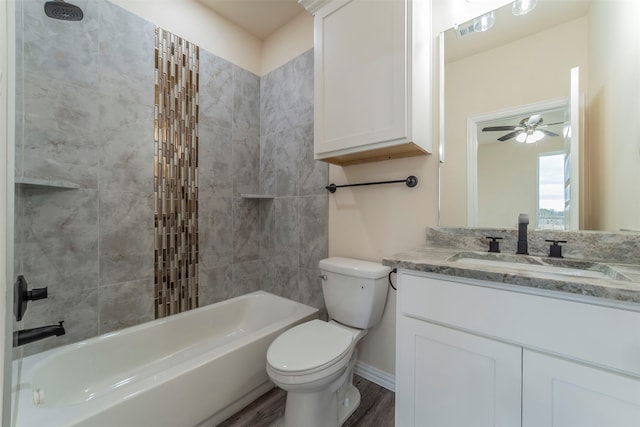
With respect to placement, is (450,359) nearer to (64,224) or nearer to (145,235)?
(145,235)

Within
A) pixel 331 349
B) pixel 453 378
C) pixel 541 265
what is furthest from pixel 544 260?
pixel 331 349

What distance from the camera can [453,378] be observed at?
0.86 m

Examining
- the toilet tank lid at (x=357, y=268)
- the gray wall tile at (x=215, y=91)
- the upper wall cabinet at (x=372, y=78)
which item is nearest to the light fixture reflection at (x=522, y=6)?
the upper wall cabinet at (x=372, y=78)


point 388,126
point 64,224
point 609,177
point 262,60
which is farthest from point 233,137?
point 609,177

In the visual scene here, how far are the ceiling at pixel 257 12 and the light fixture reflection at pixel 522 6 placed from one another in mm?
1441

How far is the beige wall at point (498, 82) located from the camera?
1.06 metres

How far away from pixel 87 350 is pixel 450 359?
5.85ft

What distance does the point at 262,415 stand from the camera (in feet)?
4.49

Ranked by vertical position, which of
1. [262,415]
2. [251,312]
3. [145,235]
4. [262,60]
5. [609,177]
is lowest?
[262,415]

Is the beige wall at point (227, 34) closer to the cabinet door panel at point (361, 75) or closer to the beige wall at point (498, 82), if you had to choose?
the cabinet door panel at point (361, 75)

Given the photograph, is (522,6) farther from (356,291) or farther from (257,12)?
(257,12)

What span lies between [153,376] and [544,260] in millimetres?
1721

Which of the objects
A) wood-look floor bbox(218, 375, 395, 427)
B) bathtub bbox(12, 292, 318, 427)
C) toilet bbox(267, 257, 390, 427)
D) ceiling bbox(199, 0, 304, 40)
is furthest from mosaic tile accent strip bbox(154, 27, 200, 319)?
toilet bbox(267, 257, 390, 427)

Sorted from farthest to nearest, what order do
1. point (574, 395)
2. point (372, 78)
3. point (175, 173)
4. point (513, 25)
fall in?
1. point (175, 173)
2. point (372, 78)
3. point (513, 25)
4. point (574, 395)
